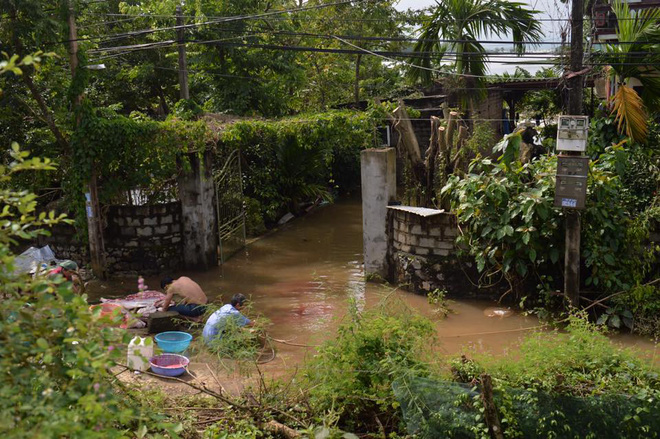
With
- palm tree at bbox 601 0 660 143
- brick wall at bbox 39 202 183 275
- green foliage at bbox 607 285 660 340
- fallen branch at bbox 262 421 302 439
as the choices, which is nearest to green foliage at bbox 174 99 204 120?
brick wall at bbox 39 202 183 275

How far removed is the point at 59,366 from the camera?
3574 millimetres

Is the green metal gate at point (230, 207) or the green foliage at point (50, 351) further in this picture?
the green metal gate at point (230, 207)

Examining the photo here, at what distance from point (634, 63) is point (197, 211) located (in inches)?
318

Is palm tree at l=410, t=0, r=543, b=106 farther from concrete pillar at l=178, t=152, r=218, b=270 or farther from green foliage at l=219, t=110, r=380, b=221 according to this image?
concrete pillar at l=178, t=152, r=218, b=270

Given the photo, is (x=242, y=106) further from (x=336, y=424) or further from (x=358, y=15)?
(x=336, y=424)

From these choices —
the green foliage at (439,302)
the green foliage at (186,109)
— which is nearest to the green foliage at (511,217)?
the green foliage at (439,302)

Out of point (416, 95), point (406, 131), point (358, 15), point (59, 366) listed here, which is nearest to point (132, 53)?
point (358, 15)

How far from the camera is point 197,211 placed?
13133 millimetres

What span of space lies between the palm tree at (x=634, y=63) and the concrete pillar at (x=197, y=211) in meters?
7.44

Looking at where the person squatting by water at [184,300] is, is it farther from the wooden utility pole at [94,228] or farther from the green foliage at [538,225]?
the green foliage at [538,225]

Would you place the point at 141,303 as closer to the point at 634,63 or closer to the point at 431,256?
the point at 431,256

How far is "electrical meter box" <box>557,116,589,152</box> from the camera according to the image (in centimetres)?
873

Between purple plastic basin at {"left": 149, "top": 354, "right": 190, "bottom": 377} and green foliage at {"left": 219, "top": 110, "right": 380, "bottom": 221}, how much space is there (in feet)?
20.2

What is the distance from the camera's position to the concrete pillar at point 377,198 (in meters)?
11.8
